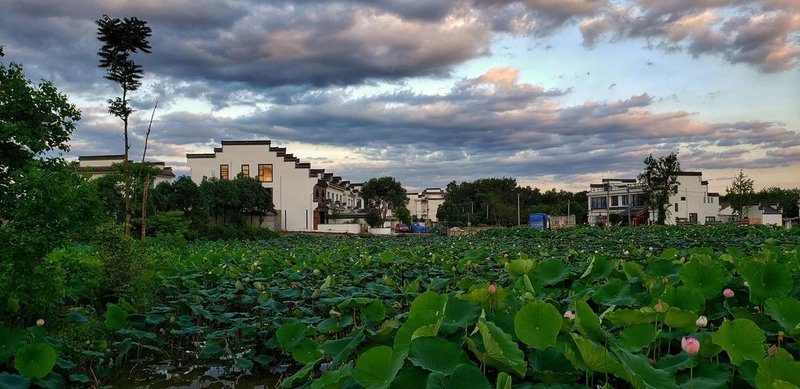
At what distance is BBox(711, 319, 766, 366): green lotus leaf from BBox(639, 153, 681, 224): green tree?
4669 centimetres

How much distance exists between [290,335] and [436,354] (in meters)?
2.29

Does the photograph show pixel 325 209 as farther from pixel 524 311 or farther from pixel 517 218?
pixel 524 311

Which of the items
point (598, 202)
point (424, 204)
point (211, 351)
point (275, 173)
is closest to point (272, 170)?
point (275, 173)

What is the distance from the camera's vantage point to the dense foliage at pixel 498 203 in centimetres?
7512

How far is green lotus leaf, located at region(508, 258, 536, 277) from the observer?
3529 mm

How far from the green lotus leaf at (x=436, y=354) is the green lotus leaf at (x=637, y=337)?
60 centimetres

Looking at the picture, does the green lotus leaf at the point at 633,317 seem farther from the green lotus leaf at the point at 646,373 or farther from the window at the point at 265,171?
the window at the point at 265,171

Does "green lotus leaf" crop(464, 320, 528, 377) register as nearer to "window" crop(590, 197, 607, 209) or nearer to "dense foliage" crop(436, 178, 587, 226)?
"dense foliage" crop(436, 178, 587, 226)

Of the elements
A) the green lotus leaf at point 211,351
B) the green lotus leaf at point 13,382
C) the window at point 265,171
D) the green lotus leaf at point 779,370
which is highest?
the window at point 265,171

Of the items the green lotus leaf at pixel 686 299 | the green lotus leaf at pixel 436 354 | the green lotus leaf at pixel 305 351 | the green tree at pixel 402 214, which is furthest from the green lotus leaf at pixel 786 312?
the green tree at pixel 402 214

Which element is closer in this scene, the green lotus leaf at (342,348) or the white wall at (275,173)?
the green lotus leaf at (342,348)

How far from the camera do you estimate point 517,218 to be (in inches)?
2859

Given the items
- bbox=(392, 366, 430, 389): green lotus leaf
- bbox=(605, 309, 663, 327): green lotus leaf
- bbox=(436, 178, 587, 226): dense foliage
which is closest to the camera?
bbox=(392, 366, 430, 389): green lotus leaf

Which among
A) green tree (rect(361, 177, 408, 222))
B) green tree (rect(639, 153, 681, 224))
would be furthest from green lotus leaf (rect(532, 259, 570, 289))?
green tree (rect(361, 177, 408, 222))
